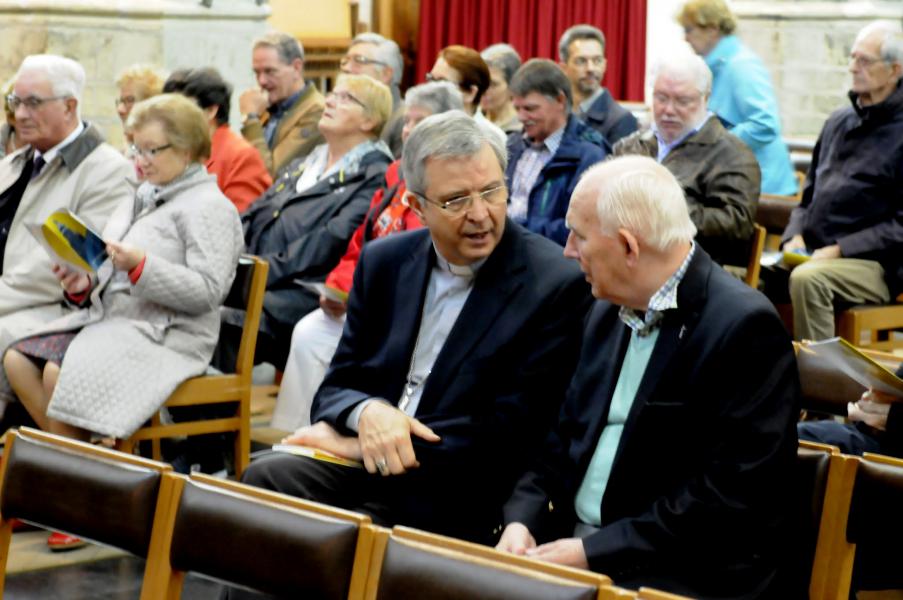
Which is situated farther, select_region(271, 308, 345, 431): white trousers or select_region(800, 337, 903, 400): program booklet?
select_region(271, 308, 345, 431): white trousers

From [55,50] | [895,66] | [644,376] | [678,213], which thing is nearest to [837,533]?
[644,376]

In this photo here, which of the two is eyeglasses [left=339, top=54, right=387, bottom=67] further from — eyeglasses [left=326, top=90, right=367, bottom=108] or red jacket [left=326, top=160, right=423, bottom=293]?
red jacket [left=326, top=160, right=423, bottom=293]

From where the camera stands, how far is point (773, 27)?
8.78 m

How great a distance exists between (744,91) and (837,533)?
4138mm

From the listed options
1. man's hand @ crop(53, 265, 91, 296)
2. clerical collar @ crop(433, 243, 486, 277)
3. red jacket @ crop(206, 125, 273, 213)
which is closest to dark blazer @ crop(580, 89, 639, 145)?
red jacket @ crop(206, 125, 273, 213)

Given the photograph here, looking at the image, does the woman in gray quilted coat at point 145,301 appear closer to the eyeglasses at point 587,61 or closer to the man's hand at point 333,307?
the man's hand at point 333,307

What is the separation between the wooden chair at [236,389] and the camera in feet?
14.8

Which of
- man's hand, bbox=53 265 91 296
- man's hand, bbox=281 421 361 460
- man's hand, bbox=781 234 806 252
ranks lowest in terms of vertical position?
man's hand, bbox=281 421 361 460

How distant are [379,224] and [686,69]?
4.20ft

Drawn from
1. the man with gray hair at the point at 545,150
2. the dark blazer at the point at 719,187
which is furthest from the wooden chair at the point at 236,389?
the dark blazer at the point at 719,187

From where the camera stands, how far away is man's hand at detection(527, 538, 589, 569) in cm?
270

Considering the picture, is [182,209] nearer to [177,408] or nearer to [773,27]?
[177,408]

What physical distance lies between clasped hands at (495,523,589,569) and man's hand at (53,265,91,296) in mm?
2150

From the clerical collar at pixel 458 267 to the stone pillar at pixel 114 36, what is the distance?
178 inches
